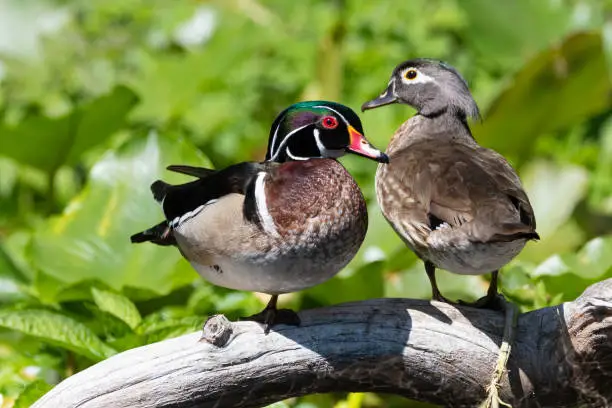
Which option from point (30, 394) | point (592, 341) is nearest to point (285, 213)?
point (592, 341)

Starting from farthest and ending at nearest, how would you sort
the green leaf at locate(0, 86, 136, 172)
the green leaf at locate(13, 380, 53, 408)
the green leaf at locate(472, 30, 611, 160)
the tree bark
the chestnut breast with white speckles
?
the green leaf at locate(472, 30, 611, 160), the green leaf at locate(0, 86, 136, 172), the green leaf at locate(13, 380, 53, 408), the tree bark, the chestnut breast with white speckles

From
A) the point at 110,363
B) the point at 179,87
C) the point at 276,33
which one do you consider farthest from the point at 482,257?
the point at 276,33

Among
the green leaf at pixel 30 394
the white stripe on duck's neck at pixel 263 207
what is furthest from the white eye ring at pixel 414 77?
the green leaf at pixel 30 394

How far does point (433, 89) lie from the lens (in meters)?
2.59

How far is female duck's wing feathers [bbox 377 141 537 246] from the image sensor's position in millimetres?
2139

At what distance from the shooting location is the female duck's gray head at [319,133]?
2201mm

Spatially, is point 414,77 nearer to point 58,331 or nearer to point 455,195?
point 455,195

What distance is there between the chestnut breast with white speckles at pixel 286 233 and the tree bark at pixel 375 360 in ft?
0.45

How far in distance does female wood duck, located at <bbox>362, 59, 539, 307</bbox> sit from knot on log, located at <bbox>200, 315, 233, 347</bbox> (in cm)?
39

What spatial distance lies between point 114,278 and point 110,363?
790mm

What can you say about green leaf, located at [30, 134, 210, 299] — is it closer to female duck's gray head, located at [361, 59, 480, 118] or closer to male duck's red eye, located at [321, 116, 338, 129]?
female duck's gray head, located at [361, 59, 480, 118]

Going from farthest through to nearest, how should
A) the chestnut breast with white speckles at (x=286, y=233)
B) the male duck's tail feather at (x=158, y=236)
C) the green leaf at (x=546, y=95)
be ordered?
the green leaf at (x=546, y=95), the male duck's tail feather at (x=158, y=236), the chestnut breast with white speckles at (x=286, y=233)

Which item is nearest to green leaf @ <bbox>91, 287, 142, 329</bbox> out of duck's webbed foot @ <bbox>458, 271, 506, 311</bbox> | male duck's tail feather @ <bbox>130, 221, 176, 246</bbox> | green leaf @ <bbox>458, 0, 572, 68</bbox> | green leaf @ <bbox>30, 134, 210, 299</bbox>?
green leaf @ <bbox>30, 134, 210, 299</bbox>

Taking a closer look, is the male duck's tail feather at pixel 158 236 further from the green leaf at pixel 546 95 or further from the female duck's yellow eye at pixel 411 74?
the green leaf at pixel 546 95
